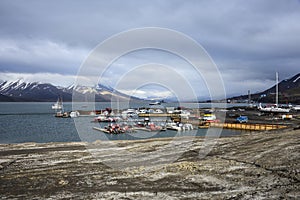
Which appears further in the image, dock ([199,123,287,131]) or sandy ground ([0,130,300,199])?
dock ([199,123,287,131])

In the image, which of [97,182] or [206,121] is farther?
[206,121]

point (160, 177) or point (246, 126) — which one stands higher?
point (160, 177)

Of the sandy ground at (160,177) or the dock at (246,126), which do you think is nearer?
the sandy ground at (160,177)

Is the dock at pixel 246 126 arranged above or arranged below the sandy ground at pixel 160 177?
below

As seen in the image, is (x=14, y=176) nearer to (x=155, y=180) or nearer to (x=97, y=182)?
(x=97, y=182)

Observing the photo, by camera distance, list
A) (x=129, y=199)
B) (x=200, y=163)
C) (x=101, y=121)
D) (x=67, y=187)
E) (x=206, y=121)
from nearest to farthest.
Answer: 1. (x=129, y=199)
2. (x=67, y=187)
3. (x=200, y=163)
4. (x=206, y=121)
5. (x=101, y=121)

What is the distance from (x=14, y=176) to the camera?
1259cm

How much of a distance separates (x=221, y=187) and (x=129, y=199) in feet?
11.8

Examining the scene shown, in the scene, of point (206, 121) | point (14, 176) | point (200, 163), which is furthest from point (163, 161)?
point (206, 121)

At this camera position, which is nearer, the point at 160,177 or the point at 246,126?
the point at 160,177

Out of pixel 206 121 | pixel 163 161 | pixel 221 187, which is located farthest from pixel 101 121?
pixel 221 187

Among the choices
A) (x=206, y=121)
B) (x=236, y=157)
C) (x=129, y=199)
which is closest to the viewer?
(x=129, y=199)

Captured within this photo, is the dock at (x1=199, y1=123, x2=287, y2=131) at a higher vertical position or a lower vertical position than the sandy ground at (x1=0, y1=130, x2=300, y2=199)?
lower

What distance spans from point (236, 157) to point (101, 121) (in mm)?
69252
